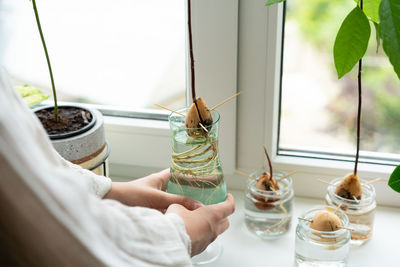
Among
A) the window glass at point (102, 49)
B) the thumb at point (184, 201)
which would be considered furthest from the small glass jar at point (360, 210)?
the window glass at point (102, 49)

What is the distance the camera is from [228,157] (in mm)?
973

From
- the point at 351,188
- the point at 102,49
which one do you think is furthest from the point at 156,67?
the point at 351,188

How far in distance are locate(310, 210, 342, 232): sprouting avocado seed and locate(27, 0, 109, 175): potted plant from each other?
38cm

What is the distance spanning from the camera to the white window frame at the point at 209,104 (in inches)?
33.9

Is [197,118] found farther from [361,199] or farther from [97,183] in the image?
[361,199]

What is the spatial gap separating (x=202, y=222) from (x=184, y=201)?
75mm

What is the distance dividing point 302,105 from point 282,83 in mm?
84

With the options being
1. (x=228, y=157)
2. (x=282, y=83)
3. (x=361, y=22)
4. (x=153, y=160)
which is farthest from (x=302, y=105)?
(x=361, y=22)

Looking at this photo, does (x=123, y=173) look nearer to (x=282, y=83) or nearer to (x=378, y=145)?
(x=282, y=83)

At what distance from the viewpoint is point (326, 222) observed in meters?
0.76

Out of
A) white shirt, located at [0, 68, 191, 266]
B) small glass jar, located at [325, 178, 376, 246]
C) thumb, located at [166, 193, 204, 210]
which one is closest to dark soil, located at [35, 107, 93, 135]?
thumb, located at [166, 193, 204, 210]

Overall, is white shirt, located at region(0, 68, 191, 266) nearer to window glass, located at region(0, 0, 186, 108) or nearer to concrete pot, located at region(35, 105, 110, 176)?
concrete pot, located at region(35, 105, 110, 176)

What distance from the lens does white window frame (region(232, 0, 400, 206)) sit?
2.82 feet

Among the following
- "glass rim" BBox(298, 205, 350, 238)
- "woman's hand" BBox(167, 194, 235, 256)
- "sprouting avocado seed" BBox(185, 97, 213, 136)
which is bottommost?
"glass rim" BBox(298, 205, 350, 238)
